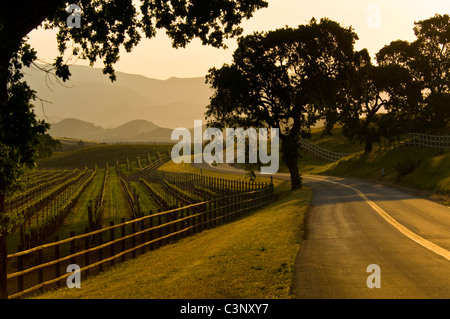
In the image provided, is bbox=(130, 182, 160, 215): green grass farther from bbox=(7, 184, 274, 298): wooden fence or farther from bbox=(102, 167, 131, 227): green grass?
bbox=(7, 184, 274, 298): wooden fence

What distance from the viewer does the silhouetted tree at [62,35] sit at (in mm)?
11305

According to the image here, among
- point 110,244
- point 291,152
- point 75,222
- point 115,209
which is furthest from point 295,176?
point 110,244

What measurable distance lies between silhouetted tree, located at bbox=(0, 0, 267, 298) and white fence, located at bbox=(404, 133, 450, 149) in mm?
35851

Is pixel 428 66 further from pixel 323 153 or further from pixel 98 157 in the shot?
pixel 98 157

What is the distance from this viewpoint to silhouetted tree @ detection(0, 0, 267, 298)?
11.3 m

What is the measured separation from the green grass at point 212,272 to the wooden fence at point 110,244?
778mm

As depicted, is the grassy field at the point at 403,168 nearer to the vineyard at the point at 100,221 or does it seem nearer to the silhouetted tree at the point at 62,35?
the vineyard at the point at 100,221

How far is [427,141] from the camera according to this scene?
50219mm

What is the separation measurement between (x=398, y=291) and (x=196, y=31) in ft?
40.0
